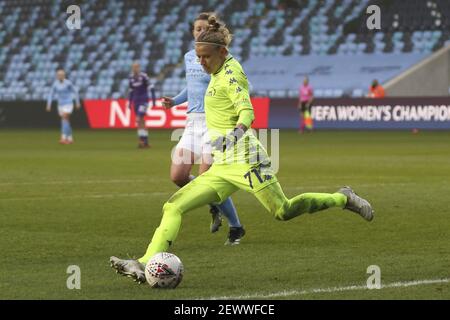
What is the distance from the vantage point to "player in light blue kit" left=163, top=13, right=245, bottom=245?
1076 cm

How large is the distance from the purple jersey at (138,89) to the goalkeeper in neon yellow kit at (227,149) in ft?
71.4

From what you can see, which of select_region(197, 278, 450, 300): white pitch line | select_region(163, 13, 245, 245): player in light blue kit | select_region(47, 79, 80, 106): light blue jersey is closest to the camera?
select_region(197, 278, 450, 300): white pitch line

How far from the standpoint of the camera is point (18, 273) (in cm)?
861

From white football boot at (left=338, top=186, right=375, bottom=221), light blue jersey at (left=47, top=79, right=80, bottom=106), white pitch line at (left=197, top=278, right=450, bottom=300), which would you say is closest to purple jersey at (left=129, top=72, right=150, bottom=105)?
light blue jersey at (left=47, top=79, right=80, bottom=106)

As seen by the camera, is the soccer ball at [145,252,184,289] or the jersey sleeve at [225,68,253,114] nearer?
the soccer ball at [145,252,184,289]

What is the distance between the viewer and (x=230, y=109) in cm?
886

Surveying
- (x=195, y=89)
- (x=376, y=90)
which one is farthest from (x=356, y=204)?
(x=376, y=90)

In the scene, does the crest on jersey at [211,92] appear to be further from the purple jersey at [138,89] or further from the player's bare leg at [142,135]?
the purple jersey at [138,89]

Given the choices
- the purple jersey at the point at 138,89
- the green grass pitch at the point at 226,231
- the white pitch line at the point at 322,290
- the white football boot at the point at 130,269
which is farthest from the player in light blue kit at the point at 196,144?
the purple jersey at the point at 138,89

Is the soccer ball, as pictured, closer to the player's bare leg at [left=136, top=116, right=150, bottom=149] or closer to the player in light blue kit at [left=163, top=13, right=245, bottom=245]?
the player in light blue kit at [left=163, top=13, right=245, bottom=245]

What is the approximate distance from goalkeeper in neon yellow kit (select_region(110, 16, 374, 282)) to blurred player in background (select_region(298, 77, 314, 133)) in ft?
94.7

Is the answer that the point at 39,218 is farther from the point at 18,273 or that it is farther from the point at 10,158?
the point at 10,158
